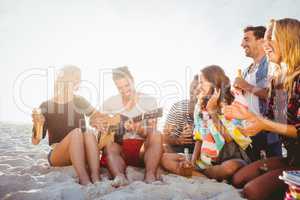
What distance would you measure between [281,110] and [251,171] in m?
0.78

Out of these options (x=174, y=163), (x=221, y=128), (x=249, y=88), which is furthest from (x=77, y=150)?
(x=249, y=88)

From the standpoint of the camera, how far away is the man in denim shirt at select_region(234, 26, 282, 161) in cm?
369

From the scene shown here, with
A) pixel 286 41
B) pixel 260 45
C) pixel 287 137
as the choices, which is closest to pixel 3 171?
pixel 287 137

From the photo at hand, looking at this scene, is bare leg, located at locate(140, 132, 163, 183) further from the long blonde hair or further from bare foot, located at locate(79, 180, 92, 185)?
the long blonde hair

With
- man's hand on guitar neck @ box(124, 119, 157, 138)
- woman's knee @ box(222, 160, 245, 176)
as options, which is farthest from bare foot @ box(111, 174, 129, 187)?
woman's knee @ box(222, 160, 245, 176)

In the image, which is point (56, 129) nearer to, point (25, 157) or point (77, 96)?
point (77, 96)

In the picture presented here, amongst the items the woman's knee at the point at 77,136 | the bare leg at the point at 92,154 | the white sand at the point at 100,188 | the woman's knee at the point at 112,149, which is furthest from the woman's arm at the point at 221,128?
the woman's knee at the point at 77,136

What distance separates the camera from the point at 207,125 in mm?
3529

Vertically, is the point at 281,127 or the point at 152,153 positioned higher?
the point at 281,127

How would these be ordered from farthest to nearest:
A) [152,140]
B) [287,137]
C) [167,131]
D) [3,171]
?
1. [167,131]
2. [3,171]
3. [152,140]
4. [287,137]

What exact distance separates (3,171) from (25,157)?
1051 millimetres

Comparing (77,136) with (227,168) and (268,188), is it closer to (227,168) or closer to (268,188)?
(227,168)

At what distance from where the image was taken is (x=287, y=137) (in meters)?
2.65

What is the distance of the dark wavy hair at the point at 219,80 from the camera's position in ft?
11.9
